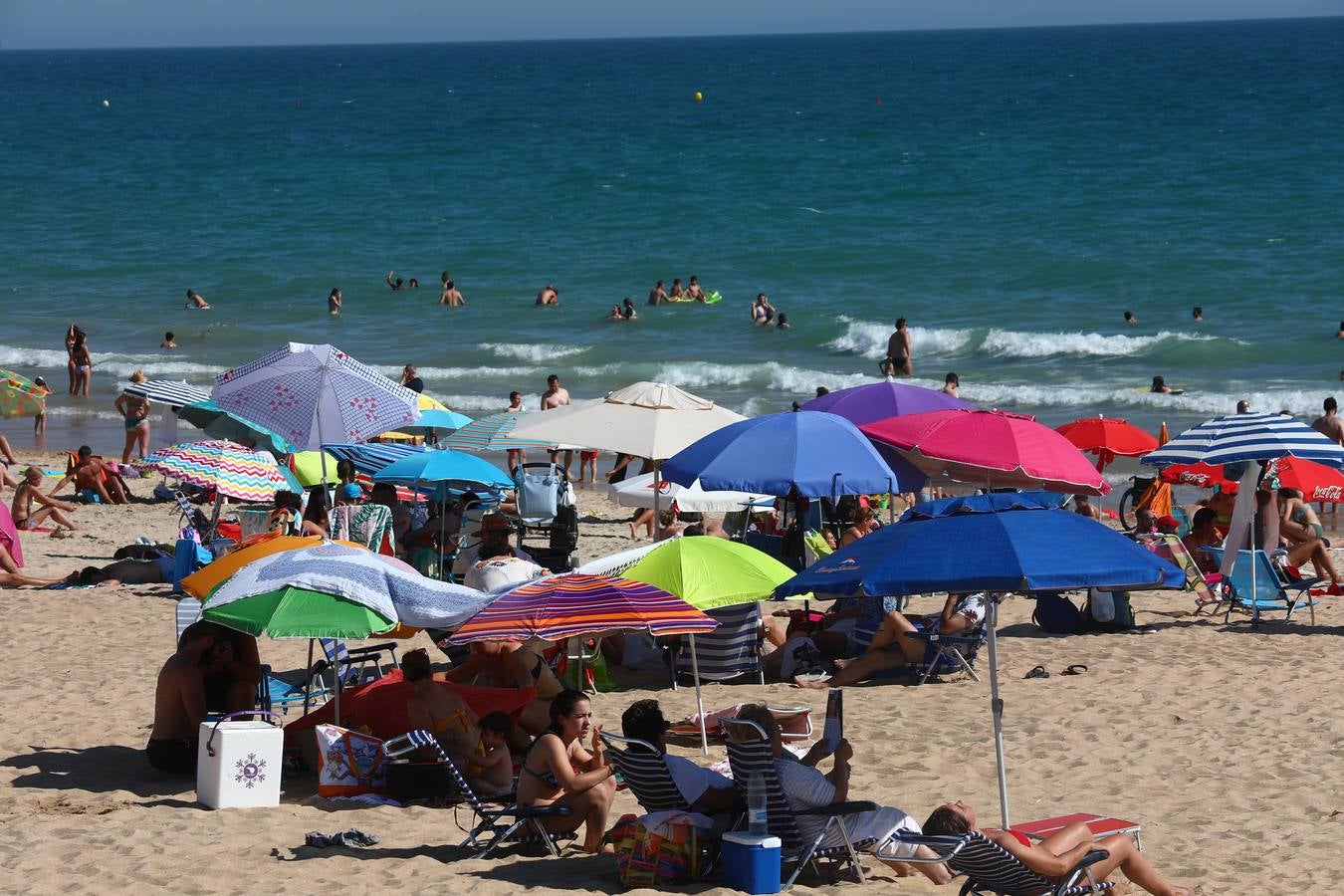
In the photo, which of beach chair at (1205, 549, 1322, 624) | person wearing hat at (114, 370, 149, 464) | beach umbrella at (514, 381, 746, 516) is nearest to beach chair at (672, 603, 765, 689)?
beach umbrella at (514, 381, 746, 516)

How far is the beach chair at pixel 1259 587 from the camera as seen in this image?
34.3 ft

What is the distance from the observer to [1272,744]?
7781 mm

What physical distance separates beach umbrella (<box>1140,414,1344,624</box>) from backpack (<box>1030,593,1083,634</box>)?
113cm

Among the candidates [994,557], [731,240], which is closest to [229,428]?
[994,557]

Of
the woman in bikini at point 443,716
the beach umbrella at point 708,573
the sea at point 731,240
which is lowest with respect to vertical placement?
the woman in bikini at point 443,716

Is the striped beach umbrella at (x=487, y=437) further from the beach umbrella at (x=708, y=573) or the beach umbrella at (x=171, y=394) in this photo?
the beach umbrella at (x=708, y=573)

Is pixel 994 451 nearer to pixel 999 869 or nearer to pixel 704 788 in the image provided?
pixel 704 788

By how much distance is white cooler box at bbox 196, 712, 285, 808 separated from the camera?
262 inches

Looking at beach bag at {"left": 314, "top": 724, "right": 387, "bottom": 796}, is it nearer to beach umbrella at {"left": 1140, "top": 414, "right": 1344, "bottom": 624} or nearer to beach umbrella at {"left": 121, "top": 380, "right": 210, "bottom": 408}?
beach umbrella at {"left": 1140, "top": 414, "right": 1344, "bottom": 624}

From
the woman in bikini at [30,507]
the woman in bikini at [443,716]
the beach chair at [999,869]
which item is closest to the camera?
the beach chair at [999,869]

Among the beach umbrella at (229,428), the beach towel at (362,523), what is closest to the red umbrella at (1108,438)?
the beach towel at (362,523)

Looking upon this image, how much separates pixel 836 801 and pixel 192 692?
2.99m

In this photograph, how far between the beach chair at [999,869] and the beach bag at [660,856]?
0.82m

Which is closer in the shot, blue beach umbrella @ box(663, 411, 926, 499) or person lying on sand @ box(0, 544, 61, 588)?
blue beach umbrella @ box(663, 411, 926, 499)
